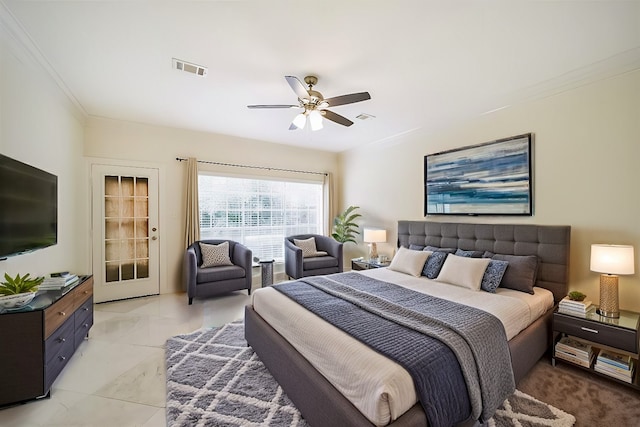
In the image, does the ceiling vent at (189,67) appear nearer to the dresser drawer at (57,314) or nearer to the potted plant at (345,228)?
the dresser drawer at (57,314)

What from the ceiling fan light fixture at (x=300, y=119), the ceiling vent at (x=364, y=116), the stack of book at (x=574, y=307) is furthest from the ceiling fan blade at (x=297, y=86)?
the stack of book at (x=574, y=307)

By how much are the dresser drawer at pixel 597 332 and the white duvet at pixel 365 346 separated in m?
0.18

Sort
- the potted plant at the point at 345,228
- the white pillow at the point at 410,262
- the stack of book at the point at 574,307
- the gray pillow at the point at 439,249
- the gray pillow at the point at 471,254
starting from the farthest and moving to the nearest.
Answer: the potted plant at the point at 345,228
the gray pillow at the point at 439,249
the white pillow at the point at 410,262
the gray pillow at the point at 471,254
the stack of book at the point at 574,307

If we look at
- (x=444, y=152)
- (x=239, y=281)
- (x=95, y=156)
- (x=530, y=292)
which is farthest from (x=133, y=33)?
(x=530, y=292)

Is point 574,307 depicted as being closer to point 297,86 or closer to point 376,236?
point 376,236

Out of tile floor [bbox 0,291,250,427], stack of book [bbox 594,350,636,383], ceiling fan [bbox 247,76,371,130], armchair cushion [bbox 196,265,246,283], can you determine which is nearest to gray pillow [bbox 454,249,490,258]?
stack of book [bbox 594,350,636,383]

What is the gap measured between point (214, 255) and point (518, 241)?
13.6 ft

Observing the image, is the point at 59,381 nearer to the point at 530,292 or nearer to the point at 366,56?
the point at 366,56

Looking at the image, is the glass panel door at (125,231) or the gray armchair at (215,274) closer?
the gray armchair at (215,274)

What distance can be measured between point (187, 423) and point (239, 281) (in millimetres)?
2542

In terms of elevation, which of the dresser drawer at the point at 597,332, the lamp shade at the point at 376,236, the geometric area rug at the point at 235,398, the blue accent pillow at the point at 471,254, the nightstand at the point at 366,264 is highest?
the lamp shade at the point at 376,236

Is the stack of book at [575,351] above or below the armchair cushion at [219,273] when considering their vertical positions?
below

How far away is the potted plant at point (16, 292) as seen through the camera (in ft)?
6.09

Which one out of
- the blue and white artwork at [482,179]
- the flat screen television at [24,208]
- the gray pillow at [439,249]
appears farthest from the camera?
the gray pillow at [439,249]
